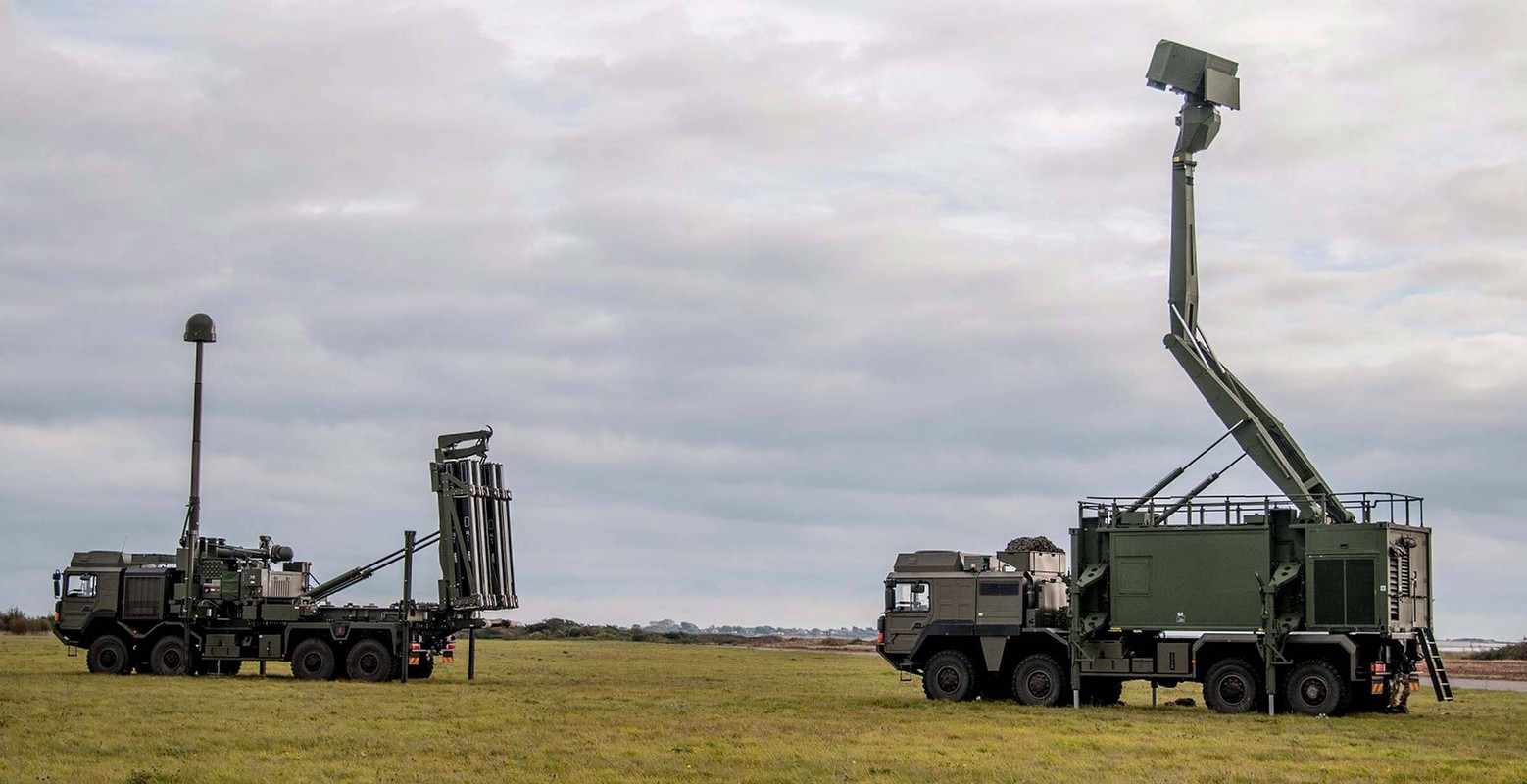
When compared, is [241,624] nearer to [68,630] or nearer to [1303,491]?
[68,630]

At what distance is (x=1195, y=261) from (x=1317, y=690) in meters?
9.83

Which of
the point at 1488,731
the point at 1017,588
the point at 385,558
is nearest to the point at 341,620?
the point at 385,558

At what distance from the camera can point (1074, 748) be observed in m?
23.4

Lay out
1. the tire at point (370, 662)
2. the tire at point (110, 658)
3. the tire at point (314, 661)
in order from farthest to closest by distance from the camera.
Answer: the tire at point (110, 658), the tire at point (314, 661), the tire at point (370, 662)

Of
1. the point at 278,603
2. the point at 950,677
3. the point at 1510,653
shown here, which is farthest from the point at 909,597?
the point at 1510,653

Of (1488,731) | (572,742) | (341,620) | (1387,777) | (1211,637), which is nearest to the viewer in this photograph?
(1387,777)

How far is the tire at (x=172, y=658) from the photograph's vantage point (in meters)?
41.7

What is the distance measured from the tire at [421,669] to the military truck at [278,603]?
Answer: 40 mm

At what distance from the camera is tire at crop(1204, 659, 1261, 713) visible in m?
30.8

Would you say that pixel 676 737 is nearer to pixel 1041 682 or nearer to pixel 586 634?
pixel 1041 682

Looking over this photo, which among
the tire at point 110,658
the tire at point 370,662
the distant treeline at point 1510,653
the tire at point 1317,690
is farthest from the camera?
the distant treeline at point 1510,653

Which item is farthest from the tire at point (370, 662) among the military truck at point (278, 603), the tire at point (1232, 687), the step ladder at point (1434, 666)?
the step ladder at point (1434, 666)

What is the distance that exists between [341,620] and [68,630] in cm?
760

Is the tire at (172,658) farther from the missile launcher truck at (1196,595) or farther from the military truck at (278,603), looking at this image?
the missile launcher truck at (1196,595)
